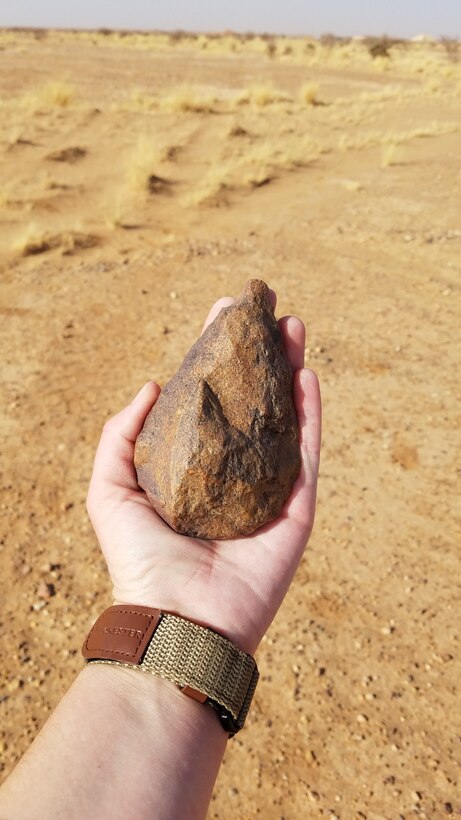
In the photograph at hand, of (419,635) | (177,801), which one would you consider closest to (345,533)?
(419,635)

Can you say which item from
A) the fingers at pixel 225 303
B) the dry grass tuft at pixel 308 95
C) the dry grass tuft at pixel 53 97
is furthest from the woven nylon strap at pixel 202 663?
the dry grass tuft at pixel 308 95

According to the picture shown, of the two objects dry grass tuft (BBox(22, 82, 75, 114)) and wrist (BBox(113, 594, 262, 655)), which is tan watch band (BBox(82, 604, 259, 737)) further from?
dry grass tuft (BBox(22, 82, 75, 114))

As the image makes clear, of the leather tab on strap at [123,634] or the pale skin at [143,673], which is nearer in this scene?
the pale skin at [143,673]

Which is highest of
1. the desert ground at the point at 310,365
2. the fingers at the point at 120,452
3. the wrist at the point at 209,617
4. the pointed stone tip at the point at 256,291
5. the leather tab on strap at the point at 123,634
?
the pointed stone tip at the point at 256,291

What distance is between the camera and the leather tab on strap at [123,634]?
2072mm

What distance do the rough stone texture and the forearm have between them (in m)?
0.74

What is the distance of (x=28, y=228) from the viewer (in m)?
8.94

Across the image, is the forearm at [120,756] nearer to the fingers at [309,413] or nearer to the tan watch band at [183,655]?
the tan watch band at [183,655]

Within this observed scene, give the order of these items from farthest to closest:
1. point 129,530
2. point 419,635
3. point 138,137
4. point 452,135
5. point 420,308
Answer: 1. point 452,135
2. point 138,137
3. point 420,308
4. point 419,635
5. point 129,530

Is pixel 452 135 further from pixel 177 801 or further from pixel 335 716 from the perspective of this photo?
pixel 177 801

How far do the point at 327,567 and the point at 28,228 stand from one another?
6469 millimetres

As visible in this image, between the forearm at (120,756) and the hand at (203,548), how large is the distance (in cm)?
32

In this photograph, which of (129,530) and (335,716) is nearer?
(129,530)

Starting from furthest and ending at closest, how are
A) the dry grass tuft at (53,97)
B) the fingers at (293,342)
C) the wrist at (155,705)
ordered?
the dry grass tuft at (53,97), the fingers at (293,342), the wrist at (155,705)
